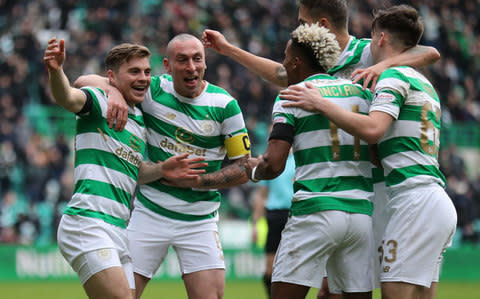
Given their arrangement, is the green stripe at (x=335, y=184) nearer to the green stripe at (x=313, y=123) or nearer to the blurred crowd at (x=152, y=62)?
the green stripe at (x=313, y=123)

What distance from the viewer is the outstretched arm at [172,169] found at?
5806mm

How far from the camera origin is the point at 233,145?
6.25 m

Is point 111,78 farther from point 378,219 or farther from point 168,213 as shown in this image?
point 378,219

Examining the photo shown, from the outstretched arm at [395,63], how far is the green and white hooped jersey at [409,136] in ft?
0.58

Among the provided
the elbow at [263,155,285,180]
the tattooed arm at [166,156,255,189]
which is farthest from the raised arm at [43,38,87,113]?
the elbow at [263,155,285,180]

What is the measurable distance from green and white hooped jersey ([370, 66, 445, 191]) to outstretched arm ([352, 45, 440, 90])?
18 cm

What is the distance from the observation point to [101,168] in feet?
17.5

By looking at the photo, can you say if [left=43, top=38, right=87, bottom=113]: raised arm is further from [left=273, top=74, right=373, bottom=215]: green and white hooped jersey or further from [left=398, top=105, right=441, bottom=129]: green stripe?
[left=398, top=105, right=441, bottom=129]: green stripe

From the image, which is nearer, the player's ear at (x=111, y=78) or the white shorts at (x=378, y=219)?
the white shorts at (x=378, y=219)

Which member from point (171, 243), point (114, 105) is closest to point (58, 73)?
point (114, 105)

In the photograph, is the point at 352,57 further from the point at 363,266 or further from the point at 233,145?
the point at 363,266

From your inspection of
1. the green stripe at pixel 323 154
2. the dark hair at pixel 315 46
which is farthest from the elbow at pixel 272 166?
the dark hair at pixel 315 46

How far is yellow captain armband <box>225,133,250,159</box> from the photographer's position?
6.23 metres

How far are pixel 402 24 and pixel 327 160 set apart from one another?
1264 mm
